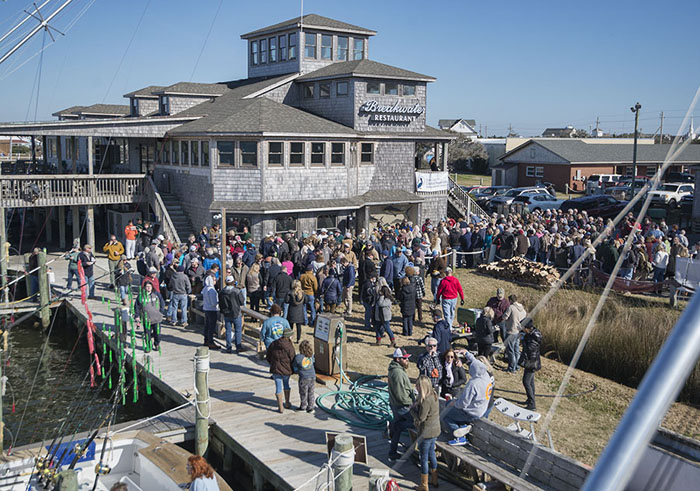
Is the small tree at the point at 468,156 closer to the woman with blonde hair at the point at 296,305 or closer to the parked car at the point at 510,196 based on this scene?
the parked car at the point at 510,196

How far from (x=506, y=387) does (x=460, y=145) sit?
71.9 meters

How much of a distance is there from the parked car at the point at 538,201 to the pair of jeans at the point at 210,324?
2923 centimetres

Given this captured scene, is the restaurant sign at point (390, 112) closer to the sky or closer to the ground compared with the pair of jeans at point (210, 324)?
closer to the sky

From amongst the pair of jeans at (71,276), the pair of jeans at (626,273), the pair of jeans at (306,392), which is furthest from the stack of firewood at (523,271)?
the pair of jeans at (71,276)

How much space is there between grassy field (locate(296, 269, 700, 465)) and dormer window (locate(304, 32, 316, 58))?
20633 millimetres

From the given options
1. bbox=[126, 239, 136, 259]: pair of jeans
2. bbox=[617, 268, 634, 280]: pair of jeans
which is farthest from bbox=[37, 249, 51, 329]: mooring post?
bbox=[617, 268, 634, 280]: pair of jeans

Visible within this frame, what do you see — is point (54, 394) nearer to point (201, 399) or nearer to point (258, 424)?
point (201, 399)

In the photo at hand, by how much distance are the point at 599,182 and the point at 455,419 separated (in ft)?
161

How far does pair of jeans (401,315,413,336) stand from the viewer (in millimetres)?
18281

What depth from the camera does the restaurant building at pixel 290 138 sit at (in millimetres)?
29672

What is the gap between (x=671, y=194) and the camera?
46344 millimetres

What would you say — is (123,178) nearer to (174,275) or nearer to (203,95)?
(203,95)

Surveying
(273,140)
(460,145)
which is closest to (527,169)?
(460,145)

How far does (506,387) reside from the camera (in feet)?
48.9
